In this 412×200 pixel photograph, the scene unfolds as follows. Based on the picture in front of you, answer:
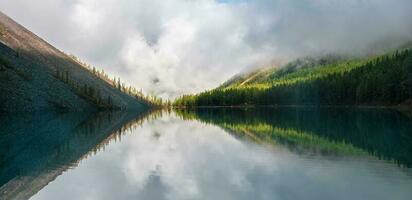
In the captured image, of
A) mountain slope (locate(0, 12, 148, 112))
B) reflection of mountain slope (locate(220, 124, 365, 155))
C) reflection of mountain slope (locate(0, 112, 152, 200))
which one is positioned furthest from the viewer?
mountain slope (locate(0, 12, 148, 112))

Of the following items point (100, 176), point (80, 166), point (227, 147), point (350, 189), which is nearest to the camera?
point (350, 189)

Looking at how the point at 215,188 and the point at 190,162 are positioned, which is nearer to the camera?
the point at 215,188

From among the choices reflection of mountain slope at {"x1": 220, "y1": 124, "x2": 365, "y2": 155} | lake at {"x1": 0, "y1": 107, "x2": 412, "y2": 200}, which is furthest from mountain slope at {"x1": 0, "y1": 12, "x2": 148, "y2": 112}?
reflection of mountain slope at {"x1": 220, "y1": 124, "x2": 365, "y2": 155}

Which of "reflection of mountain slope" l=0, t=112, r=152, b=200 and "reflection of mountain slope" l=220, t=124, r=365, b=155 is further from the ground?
"reflection of mountain slope" l=220, t=124, r=365, b=155

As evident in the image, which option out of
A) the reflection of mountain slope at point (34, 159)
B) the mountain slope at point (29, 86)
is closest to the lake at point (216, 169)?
the reflection of mountain slope at point (34, 159)

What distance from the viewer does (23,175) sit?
3666 cm

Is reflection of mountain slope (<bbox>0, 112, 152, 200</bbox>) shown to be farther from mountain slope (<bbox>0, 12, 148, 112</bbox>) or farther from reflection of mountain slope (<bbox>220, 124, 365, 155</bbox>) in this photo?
mountain slope (<bbox>0, 12, 148, 112</bbox>)

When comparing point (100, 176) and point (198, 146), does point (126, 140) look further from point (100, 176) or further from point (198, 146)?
point (100, 176)

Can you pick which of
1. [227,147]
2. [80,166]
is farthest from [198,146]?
[80,166]

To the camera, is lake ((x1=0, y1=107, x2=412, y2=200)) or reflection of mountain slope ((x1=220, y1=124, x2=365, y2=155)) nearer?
lake ((x1=0, y1=107, x2=412, y2=200))

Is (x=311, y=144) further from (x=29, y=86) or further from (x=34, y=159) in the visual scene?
(x=29, y=86)

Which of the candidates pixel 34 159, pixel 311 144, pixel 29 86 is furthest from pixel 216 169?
pixel 29 86

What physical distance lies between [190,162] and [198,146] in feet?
50.1

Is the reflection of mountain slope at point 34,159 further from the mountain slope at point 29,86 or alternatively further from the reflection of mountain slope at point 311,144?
the mountain slope at point 29,86
